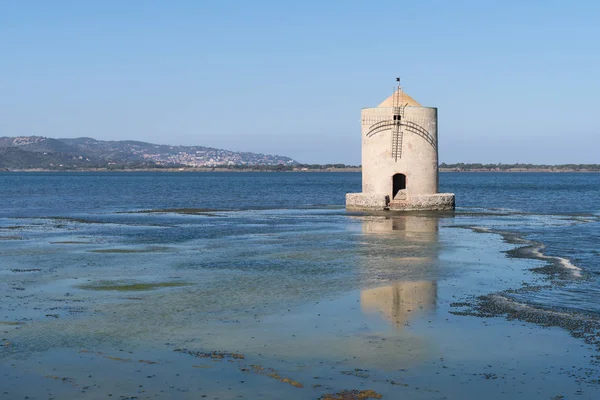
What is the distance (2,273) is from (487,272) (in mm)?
8829

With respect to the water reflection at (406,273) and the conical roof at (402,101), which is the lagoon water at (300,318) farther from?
the conical roof at (402,101)

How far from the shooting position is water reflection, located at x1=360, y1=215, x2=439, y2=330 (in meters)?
11.6

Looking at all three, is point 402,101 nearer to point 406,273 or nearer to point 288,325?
point 406,273

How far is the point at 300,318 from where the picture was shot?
1113 centimetres

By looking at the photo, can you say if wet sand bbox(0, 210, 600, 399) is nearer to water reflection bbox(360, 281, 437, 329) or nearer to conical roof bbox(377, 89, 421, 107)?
water reflection bbox(360, 281, 437, 329)

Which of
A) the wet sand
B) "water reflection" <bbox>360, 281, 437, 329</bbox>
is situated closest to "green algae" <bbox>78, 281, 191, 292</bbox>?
the wet sand

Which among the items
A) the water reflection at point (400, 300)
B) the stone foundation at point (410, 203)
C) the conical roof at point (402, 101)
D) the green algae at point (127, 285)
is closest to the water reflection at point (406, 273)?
the water reflection at point (400, 300)

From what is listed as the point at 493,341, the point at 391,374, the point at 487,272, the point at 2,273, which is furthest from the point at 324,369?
the point at 2,273

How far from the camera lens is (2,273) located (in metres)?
15.4

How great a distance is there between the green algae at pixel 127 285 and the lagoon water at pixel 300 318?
5 centimetres

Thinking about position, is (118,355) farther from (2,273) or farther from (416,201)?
→ (416,201)

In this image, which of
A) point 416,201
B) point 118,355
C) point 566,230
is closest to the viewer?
point 118,355

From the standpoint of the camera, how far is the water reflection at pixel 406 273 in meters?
11.6

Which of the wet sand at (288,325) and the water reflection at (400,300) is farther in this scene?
the water reflection at (400,300)
